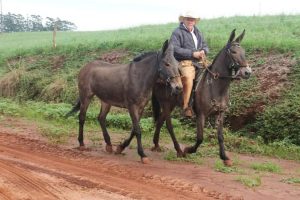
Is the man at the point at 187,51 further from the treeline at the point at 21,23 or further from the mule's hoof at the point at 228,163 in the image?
the treeline at the point at 21,23

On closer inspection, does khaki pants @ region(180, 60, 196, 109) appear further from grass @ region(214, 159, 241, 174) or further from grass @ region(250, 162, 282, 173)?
grass @ region(250, 162, 282, 173)

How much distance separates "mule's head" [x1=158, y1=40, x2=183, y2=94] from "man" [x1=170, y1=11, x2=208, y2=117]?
368 millimetres

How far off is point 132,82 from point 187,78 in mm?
1182

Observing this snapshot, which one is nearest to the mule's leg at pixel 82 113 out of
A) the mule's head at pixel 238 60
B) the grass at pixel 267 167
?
the mule's head at pixel 238 60

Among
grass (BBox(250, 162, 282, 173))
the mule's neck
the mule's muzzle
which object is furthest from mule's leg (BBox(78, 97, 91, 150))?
grass (BBox(250, 162, 282, 173))

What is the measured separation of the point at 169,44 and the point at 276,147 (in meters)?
4.08

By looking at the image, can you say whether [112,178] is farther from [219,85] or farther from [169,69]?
[219,85]

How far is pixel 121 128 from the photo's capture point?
15062 mm


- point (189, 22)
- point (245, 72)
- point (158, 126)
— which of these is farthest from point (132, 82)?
point (245, 72)

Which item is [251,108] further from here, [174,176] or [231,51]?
[174,176]

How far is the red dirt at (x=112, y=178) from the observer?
25.0ft

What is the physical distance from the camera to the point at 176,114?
15664mm

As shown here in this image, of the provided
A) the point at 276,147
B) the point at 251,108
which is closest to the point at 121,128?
the point at 251,108

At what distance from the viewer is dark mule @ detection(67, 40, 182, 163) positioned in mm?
10117
